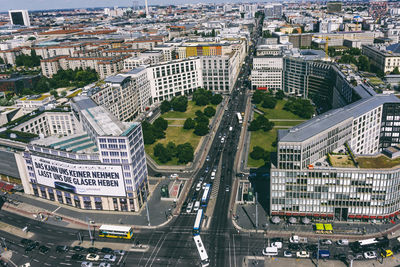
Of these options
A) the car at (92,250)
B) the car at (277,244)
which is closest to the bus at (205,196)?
the car at (277,244)

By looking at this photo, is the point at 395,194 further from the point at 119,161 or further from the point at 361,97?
the point at 119,161

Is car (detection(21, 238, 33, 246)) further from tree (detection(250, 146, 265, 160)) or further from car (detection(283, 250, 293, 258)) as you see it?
tree (detection(250, 146, 265, 160))

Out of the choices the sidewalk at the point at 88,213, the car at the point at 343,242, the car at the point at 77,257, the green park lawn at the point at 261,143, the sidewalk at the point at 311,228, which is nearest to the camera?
the car at the point at 343,242

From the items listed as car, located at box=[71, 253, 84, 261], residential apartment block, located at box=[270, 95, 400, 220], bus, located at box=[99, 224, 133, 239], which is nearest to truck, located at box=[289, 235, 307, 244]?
residential apartment block, located at box=[270, 95, 400, 220]

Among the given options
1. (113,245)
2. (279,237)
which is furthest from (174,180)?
(279,237)

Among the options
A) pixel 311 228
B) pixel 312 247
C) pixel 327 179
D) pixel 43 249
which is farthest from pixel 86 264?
pixel 327 179

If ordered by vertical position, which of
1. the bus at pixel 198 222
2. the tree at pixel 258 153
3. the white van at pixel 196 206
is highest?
the tree at pixel 258 153

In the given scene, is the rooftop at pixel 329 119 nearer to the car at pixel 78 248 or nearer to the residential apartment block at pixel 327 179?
the residential apartment block at pixel 327 179
